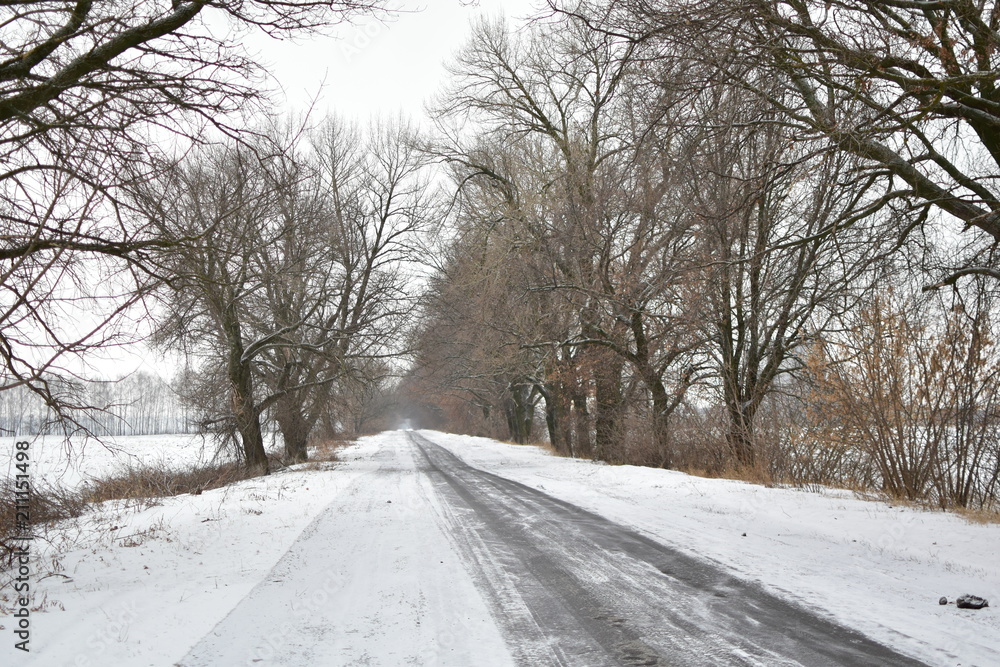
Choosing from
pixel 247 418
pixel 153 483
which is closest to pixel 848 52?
pixel 153 483

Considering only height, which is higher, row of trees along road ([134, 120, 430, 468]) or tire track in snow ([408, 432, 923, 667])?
row of trees along road ([134, 120, 430, 468])

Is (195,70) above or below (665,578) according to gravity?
above

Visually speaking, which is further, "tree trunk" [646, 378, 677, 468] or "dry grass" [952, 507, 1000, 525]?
"tree trunk" [646, 378, 677, 468]

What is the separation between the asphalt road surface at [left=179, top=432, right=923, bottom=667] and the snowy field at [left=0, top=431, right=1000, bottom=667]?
3 centimetres

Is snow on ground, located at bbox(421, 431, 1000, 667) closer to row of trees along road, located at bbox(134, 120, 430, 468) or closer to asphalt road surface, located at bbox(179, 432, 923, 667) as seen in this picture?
asphalt road surface, located at bbox(179, 432, 923, 667)

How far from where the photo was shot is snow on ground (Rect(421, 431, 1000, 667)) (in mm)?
3865

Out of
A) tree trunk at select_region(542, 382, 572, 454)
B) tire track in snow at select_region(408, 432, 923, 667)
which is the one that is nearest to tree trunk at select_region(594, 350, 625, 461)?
tree trunk at select_region(542, 382, 572, 454)

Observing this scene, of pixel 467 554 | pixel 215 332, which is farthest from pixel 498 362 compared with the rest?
pixel 467 554

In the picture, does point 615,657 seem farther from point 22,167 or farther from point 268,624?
point 22,167

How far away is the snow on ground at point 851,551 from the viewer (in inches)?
152

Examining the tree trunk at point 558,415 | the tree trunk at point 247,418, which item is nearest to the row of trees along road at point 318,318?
the tree trunk at point 247,418

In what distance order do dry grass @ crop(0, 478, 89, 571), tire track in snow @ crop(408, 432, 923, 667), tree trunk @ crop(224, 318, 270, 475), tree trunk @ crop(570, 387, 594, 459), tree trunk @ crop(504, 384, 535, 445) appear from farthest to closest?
tree trunk @ crop(504, 384, 535, 445)
tree trunk @ crop(570, 387, 594, 459)
tree trunk @ crop(224, 318, 270, 475)
dry grass @ crop(0, 478, 89, 571)
tire track in snow @ crop(408, 432, 923, 667)

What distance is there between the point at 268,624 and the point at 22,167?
3.82 metres

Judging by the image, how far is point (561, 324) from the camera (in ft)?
65.0
